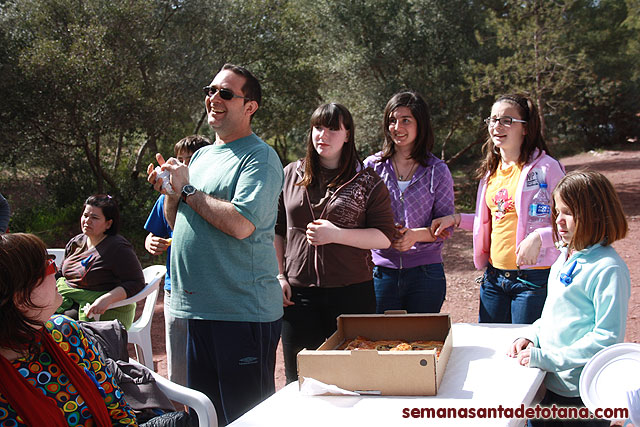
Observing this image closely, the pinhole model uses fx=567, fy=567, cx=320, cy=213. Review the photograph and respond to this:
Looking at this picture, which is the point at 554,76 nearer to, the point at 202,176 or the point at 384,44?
the point at 384,44

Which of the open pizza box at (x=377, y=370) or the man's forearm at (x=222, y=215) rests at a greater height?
the man's forearm at (x=222, y=215)

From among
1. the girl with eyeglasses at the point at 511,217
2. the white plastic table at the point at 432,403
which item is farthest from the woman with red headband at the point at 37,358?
the girl with eyeglasses at the point at 511,217

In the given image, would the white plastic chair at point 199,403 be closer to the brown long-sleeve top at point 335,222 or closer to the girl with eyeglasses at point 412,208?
the brown long-sleeve top at point 335,222

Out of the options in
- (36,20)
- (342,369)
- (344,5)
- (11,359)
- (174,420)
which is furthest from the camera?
(344,5)

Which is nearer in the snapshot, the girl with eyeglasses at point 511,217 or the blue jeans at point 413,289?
the girl with eyeglasses at point 511,217

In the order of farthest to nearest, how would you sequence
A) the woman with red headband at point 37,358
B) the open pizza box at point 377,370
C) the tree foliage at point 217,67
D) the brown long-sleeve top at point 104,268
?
the tree foliage at point 217,67
the brown long-sleeve top at point 104,268
the open pizza box at point 377,370
the woman with red headband at point 37,358

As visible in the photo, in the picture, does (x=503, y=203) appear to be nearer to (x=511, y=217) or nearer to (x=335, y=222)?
(x=511, y=217)

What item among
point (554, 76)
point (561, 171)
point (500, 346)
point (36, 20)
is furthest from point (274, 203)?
point (554, 76)

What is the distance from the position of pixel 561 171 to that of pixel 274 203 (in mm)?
1484

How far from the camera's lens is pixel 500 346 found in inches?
93.7

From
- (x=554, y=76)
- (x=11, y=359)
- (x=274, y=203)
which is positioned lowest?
(x=11, y=359)

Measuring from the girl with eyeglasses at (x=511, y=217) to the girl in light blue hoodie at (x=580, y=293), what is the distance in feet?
1.56

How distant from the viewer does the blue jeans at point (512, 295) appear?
2740 mm

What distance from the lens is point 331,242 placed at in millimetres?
2715
